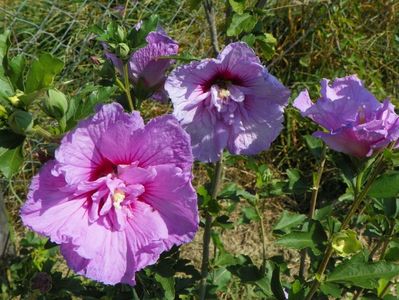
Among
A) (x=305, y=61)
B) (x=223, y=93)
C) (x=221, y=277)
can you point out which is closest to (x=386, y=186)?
(x=223, y=93)

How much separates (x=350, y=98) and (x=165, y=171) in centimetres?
36

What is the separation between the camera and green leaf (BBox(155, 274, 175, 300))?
1.23 metres

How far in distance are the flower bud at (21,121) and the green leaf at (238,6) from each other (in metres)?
0.47

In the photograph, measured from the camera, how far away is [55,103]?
3.08 feet

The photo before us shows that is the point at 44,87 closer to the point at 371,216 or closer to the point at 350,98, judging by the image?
the point at 350,98

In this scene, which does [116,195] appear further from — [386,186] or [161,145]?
[386,186]

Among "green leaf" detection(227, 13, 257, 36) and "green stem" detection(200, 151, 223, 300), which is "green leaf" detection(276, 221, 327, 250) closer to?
"green stem" detection(200, 151, 223, 300)

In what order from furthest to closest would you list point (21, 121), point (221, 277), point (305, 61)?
point (305, 61) < point (221, 277) < point (21, 121)

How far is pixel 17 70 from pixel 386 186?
66 cm

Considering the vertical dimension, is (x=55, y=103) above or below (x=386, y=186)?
above

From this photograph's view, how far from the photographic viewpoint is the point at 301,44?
3.44 metres

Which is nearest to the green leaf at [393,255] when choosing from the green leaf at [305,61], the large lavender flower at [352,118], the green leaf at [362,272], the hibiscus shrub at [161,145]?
the hibiscus shrub at [161,145]

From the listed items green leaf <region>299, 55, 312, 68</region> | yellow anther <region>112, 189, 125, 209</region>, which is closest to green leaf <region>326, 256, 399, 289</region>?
yellow anther <region>112, 189, 125, 209</region>

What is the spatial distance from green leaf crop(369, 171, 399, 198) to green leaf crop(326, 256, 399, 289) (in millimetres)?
162
